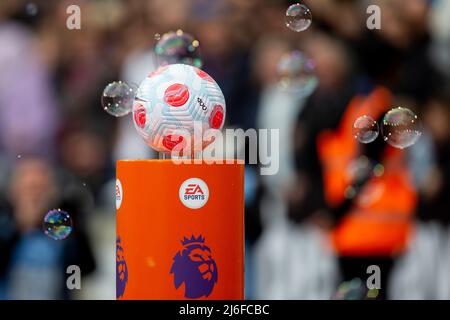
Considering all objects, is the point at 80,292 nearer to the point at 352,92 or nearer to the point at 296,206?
the point at 296,206

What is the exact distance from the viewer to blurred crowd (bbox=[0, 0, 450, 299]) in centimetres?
563

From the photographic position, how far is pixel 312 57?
588 cm

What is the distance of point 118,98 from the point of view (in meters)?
4.43

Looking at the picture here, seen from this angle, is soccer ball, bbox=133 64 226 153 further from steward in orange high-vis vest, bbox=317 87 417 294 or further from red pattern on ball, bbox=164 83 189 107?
steward in orange high-vis vest, bbox=317 87 417 294

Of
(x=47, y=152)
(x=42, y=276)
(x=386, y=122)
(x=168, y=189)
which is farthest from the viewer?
(x=47, y=152)

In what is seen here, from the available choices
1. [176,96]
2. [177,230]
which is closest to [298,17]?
[176,96]

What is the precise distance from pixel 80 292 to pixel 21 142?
120cm

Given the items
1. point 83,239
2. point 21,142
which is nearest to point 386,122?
point 83,239

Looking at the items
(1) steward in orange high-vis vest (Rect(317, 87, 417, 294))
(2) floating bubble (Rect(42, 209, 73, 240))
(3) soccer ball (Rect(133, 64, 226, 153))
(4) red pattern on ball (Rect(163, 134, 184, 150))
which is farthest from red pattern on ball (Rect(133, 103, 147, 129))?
(1) steward in orange high-vis vest (Rect(317, 87, 417, 294))

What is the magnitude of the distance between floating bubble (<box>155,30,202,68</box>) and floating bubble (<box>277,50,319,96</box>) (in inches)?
39.1

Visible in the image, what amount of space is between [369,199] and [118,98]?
188 centimetres

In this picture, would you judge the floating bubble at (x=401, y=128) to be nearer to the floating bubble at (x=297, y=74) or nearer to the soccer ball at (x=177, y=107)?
the floating bubble at (x=297, y=74)

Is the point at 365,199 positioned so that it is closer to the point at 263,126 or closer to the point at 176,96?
the point at 263,126

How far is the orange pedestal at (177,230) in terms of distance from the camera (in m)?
3.75
